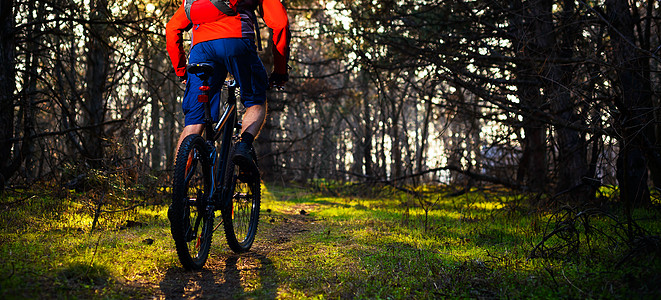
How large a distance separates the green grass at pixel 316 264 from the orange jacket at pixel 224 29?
1479mm

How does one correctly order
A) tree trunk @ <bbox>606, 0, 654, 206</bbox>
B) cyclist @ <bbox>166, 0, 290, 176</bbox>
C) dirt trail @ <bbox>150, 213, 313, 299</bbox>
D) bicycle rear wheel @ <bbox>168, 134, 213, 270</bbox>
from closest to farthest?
dirt trail @ <bbox>150, 213, 313, 299</bbox>
bicycle rear wheel @ <bbox>168, 134, 213, 270</bbox>
cyclist @ <bbox>166, 0, 290, 176</bbox>
tree trunk @ <bbox>606, 0, 654, 206</bbox>

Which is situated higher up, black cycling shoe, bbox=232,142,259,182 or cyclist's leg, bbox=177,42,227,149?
cyclist's leg, bbox=177,42,227,149

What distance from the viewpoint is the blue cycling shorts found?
3.01 metres

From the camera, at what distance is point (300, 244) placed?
12.5ft

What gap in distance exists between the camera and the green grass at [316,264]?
2225mm

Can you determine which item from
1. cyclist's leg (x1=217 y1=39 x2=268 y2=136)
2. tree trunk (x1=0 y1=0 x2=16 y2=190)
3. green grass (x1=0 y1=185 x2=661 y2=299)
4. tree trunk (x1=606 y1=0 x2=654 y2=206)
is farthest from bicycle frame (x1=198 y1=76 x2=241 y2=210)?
tree trunk (x1=606 y1=0 x2=654 y2=206)

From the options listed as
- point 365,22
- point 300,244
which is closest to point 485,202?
point 365,22

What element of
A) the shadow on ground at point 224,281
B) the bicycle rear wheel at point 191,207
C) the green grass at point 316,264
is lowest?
the shadow on ground at point 224,281

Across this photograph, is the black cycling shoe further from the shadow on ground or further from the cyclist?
the shadow on ground

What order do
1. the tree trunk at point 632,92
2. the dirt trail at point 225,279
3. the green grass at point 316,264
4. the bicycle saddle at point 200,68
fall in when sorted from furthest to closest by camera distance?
the tree trunk at point 632,92, the bicycle saddle at point 200,68, the dirt trail at point 225,279, the green grass at point 316,264

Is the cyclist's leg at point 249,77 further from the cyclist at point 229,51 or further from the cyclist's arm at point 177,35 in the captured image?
the cyclist's arm at point 177,35

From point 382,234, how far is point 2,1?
16.3ft

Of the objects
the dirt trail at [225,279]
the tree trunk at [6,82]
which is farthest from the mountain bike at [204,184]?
the tree trunk at [6,82]

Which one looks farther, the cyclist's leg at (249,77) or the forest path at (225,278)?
the cyclist's leg at (249,77)
